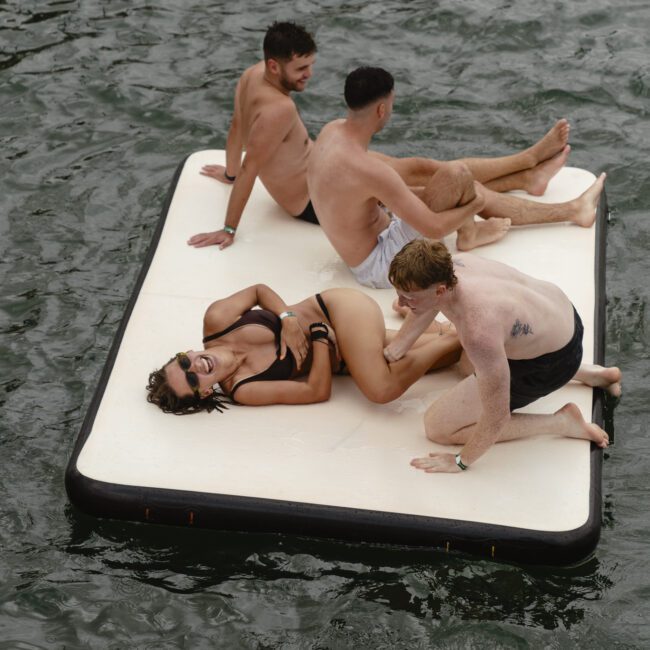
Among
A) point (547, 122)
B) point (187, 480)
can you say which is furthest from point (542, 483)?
point (547, 122)

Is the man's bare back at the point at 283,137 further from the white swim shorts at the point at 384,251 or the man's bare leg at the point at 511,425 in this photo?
the man's bare leg at the point at 511,425

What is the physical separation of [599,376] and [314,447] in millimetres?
1652

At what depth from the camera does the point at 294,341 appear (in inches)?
251

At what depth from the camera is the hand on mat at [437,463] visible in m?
5.96

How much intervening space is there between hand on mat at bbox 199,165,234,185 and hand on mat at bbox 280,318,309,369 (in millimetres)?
2173

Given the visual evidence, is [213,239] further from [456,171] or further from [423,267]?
[423,267]

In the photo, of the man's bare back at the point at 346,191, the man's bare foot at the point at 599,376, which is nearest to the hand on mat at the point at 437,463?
the man's bare foot at the point at 599,376

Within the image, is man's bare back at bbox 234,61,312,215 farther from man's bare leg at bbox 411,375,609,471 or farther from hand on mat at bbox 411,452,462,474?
hand on mat at bbox 411,452,462,474

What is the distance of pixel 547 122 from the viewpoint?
9547 millimetres

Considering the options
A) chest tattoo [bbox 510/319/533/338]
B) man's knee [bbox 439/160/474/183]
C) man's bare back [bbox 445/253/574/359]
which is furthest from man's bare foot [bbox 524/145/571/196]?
chest tattoo [bbox 510/319/533/338]

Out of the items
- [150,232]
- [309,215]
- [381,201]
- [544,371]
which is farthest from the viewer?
[150,232]

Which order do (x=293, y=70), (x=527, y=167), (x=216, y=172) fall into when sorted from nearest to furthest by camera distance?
1. (x=293, y=70)
2. (x=527, y=167)
3. (x=216, y=172)

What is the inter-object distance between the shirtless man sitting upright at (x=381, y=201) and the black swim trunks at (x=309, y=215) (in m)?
0.59

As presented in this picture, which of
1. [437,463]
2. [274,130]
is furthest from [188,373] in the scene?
[274,130]
